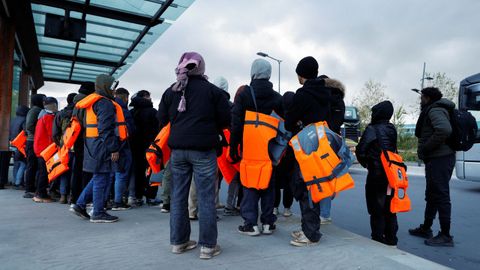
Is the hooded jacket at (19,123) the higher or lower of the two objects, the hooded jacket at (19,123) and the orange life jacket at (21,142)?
the higher

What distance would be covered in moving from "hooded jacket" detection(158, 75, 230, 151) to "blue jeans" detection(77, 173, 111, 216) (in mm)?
1595

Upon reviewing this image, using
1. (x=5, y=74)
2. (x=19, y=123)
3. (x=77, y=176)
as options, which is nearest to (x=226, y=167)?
(x=77, y=176)

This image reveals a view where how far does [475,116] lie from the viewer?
31.6ft

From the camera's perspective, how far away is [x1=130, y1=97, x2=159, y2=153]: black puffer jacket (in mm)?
6055

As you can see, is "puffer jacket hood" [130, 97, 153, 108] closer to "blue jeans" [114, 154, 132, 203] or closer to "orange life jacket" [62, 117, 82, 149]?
"blue jeans" [114, 154, 132, 203]

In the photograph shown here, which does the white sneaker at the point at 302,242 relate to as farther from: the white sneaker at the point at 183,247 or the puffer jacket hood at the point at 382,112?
the puffer jacket hood at the point at 382,112

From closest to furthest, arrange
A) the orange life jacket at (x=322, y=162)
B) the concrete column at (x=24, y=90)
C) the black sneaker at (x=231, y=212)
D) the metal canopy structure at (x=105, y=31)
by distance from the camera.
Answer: the orange life jacket at (x=322, y=162)
the black sneaker at (x=231, y=212)
the metal canopy structure at (x=105, y=31)
the concrete column at (x=24, y=90)

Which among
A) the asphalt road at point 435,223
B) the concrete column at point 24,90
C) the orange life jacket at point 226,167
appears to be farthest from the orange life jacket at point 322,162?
the concrete column at point 24,90

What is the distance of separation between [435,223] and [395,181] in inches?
96.9

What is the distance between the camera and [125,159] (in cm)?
505

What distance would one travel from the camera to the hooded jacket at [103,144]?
4.55 m

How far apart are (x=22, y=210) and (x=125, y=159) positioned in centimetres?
180

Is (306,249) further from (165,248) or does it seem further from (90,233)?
(90,233)

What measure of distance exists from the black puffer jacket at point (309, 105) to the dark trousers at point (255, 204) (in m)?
0.78
